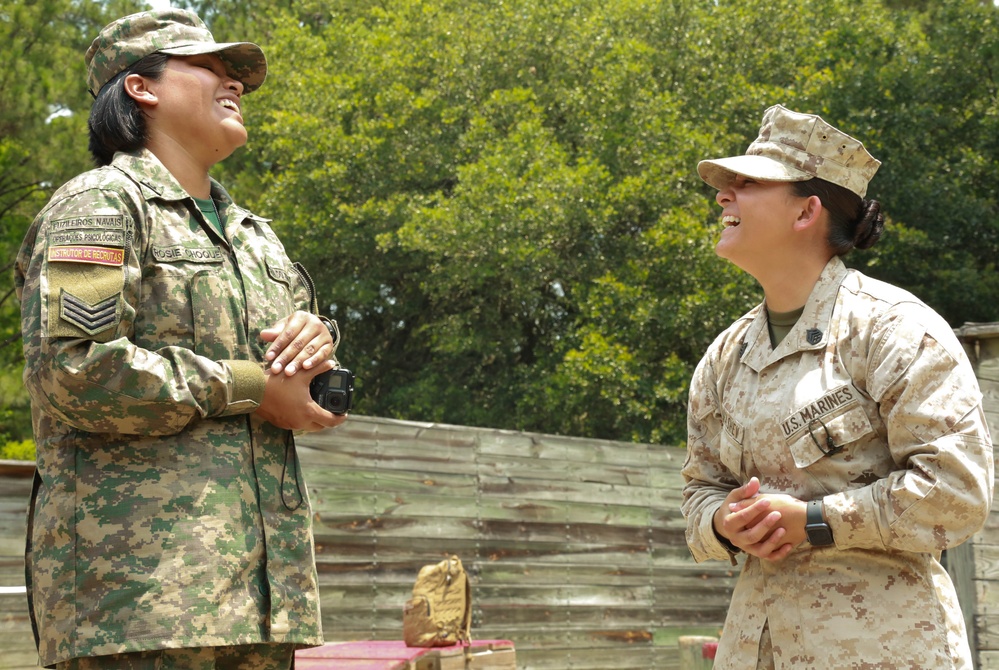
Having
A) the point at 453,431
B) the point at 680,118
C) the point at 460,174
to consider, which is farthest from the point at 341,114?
the point at 453,431

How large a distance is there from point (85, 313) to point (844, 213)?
5.52 feet

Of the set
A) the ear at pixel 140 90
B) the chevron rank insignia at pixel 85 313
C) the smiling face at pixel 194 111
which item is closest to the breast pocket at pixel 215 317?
the chevron rank insignia at pixel 85 313

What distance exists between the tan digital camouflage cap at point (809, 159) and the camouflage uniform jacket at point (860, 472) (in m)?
0.21

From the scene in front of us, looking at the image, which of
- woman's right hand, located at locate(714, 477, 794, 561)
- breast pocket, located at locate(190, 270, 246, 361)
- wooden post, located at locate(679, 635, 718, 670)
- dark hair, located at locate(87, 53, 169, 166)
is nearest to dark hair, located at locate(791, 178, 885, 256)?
woman's right hand, located at locate(714, 477, 794, 561)

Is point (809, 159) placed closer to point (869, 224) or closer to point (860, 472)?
point (869, 224)

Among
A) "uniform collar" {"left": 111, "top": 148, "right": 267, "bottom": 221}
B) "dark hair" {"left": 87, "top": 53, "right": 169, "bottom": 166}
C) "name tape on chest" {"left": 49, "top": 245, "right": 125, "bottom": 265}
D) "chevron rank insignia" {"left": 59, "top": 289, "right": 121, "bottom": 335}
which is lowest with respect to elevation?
"chevron rank insignia" {"left": 59, "top": 289, "right": 121, "bottom": 335}

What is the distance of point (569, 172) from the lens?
1409cm

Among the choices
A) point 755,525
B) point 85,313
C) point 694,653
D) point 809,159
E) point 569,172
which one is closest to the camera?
point 85,313

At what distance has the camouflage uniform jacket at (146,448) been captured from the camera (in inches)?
87.3

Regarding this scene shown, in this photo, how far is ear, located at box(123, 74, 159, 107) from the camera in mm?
2686

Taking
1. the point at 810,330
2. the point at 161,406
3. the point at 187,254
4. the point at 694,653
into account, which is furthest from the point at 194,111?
the point at 694,653

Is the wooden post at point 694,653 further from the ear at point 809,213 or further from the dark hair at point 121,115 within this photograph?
the dark hair at point 121,115

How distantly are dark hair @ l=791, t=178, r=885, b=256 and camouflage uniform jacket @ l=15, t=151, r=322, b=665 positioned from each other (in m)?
1.31

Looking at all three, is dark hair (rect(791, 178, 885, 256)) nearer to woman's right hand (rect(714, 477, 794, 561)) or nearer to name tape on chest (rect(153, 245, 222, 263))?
woman's right hand (rect(714, 477, 794, 561))
